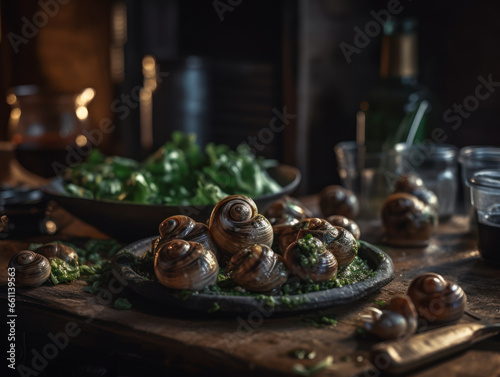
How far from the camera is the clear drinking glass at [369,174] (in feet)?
6.57

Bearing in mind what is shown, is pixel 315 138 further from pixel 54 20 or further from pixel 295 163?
pixel 54 20

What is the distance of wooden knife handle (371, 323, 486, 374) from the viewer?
3.14 feet

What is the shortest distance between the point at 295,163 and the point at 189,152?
0.77 m

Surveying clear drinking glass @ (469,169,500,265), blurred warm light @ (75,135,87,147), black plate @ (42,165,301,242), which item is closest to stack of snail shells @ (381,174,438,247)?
clear drinking glass @ (469,169,500,265)

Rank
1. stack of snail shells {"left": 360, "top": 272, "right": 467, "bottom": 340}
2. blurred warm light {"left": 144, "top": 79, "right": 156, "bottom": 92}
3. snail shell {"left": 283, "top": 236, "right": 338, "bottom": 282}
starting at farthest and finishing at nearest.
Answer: blurred warm light {"left": 144, "top": 79, "right": 156, "bottom": 92} → snail shell {"left": 283, "top": 236, "right": 338, "bottom": 282} → stack of snail shells {"left": 360, "top": 272, "right": 467, "bottom": 340}

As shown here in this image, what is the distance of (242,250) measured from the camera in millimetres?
1212

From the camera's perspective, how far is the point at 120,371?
1.16 meters

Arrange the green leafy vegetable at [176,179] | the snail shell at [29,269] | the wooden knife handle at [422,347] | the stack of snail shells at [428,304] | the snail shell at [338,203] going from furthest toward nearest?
1. the snail shell at [338,203]
2. the green leafy vegetable at [176,179]
3. the snail shell at [29,269]
4. the stack of snail shells at [428,304]
5. the wooden knife handle at [422,347]

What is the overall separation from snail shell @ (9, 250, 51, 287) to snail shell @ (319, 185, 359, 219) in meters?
0.88

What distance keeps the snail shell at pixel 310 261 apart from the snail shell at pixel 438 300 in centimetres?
17

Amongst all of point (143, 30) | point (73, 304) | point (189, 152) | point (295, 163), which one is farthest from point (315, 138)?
point (73, 304)

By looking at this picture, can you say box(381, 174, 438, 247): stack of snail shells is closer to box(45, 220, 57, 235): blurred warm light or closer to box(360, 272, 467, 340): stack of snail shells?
box(360, 272, 467, 340): stack of snail shells

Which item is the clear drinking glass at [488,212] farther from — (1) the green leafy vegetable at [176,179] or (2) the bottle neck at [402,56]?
(2) the bottle neck at [402,56]

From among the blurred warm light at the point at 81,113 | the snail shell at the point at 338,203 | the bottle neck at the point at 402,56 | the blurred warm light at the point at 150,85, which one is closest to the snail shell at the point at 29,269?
the snail shell at the point at 338,203
